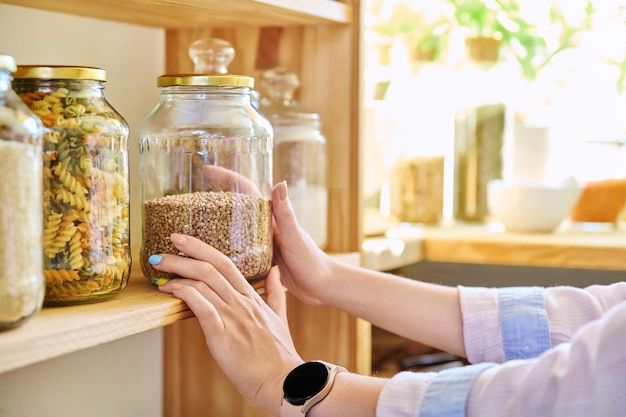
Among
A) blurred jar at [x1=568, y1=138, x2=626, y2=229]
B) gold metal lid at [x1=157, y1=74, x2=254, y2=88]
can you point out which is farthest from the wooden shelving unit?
blurred jar at [x1=568, y1=138, x2=626, y2=229]

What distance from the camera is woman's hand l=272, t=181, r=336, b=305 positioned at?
43.8 inches

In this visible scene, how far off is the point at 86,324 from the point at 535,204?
4.09ft

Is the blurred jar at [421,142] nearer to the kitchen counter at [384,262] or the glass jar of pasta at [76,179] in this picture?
the kitchen counter at [384,262]

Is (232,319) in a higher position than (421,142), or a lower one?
lower

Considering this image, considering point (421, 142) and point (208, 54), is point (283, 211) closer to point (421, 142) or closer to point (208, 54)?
point (208, 54)

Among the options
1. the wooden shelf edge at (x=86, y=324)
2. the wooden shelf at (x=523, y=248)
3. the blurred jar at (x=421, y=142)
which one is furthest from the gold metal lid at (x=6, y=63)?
the blurred jar at (x=421, y=142)

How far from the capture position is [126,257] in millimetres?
904

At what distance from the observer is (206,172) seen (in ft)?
3.25

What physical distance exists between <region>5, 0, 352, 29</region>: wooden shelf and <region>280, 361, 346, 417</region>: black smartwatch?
444mm

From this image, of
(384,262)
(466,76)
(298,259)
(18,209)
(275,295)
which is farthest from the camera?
(466,76)

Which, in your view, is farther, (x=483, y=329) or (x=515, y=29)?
(x=515, y=29)

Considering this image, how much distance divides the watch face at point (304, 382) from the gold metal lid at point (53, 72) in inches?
14.8

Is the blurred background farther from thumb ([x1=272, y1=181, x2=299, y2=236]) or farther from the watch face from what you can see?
the watch face

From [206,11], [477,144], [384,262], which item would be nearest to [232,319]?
[206,11]
